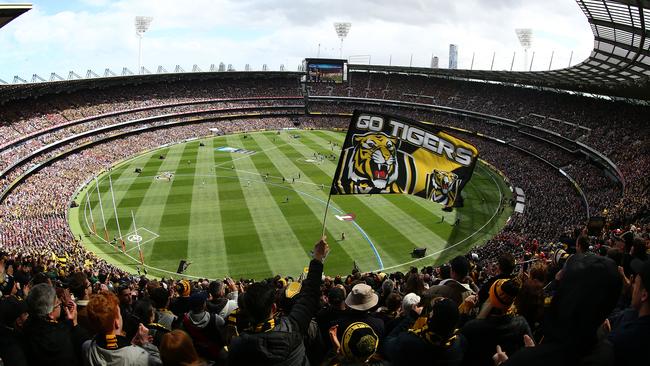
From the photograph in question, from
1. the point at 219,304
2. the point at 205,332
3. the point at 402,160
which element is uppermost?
the point at 402,160

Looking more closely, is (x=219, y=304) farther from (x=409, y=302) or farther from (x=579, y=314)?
(x=579, y=314)

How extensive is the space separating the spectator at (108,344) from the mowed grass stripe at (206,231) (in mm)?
28111

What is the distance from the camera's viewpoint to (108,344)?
5098mm

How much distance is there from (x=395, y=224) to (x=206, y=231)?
1682 cm

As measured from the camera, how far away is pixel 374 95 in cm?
9956

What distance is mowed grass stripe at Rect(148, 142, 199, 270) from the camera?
3559 cm

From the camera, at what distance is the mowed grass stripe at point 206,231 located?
3397cm

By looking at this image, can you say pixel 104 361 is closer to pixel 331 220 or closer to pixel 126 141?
pixel 331 220

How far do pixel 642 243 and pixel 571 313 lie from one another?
24.3 feet

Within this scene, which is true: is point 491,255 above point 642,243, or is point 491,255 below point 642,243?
below

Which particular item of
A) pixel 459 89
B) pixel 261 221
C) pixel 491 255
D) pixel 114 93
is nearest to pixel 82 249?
pixel 261 221

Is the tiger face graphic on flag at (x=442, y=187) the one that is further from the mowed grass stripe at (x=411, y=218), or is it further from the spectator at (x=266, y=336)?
the mowed grass stripe at (x=411, y=218)

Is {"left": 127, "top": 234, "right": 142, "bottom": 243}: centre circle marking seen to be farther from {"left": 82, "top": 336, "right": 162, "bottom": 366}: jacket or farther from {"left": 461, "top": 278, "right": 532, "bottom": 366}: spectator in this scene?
{"left": 461, "top": 278, "right": 532, "bottom": 366}: spectator

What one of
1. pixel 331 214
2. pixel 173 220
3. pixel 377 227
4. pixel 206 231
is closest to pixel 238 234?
pixel 206 231
